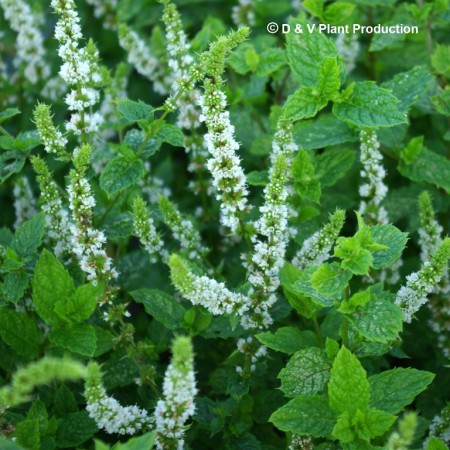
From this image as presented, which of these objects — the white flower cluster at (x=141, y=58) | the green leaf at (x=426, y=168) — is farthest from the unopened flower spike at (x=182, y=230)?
the white flower cluster at (x=141, y=58)

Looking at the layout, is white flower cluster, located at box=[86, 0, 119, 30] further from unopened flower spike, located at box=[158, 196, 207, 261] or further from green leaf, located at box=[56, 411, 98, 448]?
green leaf, located at box=[56, 411, 98, 448]

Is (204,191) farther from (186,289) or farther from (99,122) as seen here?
(186,289)

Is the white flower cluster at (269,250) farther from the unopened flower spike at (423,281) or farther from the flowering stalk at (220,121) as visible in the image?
the unopened flower spike at (423,281)

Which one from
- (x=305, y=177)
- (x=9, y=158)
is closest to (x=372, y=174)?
(x=305, y=177)

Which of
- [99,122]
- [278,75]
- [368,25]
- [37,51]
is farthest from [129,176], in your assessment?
[368,25]

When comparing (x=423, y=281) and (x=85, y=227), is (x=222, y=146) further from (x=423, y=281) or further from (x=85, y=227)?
(x=423, y=281)

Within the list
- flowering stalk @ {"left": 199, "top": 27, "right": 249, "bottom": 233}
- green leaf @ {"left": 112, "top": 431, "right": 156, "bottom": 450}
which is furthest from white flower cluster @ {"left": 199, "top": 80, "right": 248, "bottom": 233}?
green leaf @ {"left": 112, "top": 431, "right": 156, "bottom": 450}
